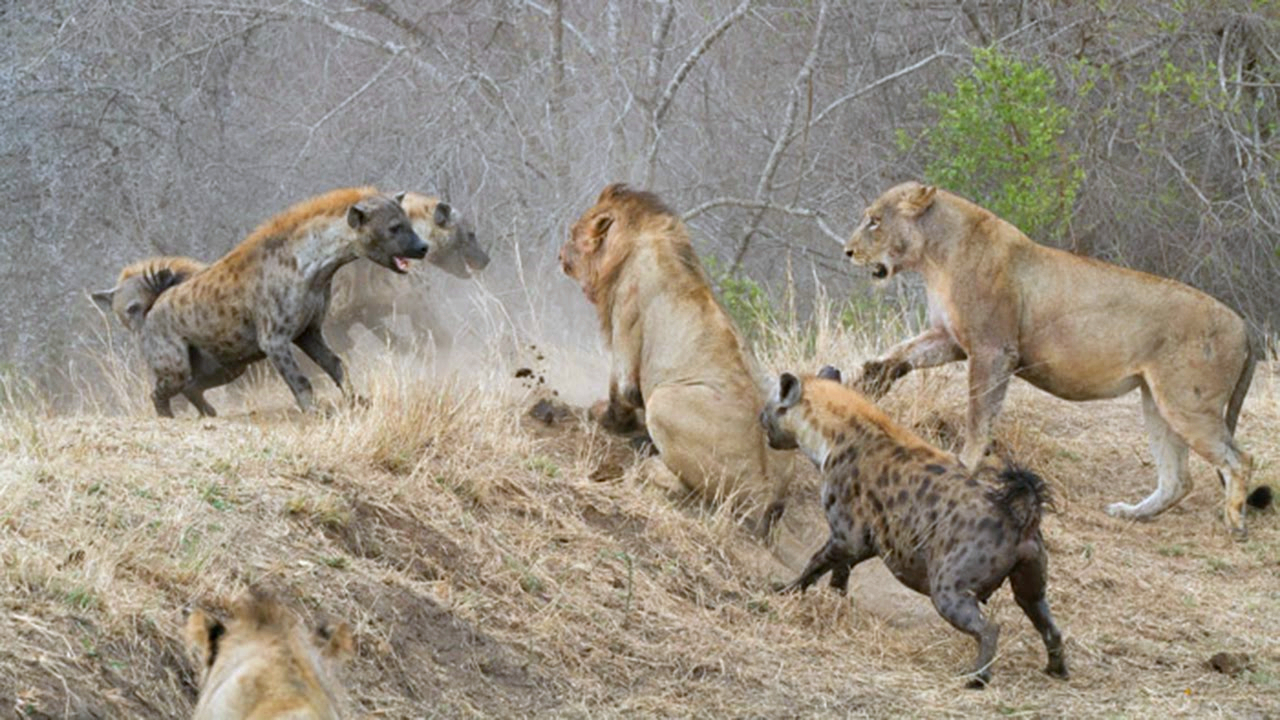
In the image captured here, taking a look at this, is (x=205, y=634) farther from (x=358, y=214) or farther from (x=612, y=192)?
(x=612, y=192)

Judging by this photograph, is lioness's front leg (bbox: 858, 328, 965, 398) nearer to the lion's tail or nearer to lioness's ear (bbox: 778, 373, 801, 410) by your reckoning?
the lion's tail

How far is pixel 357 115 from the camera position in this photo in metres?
17.7

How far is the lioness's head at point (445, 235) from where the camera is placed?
13.0 metres

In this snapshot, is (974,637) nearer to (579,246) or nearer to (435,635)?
(435,635)

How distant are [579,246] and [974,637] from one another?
12.2 feet

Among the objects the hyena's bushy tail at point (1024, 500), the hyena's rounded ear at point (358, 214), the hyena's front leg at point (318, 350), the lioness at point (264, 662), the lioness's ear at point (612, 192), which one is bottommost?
the hyena's bushy tail at point (1024, 500)

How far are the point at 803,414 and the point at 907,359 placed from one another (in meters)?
2.61

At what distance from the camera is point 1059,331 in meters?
11.4

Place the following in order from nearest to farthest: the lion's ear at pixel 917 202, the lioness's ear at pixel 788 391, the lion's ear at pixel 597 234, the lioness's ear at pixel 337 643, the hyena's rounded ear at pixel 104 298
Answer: the lioness's ear at pixel 337 643 → the lioness's ear at pixel 788 391 → the lion's ear at pixel 597 234 → the lion's ear at pixel 917 202 → the hyena's rounded ear at pixel 104 298

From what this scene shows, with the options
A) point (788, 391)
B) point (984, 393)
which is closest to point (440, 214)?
point (984, 393)

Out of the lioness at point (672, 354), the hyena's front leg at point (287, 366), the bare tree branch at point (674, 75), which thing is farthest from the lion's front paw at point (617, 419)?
the bare tree branch at point (674, 75)

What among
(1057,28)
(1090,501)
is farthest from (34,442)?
(1057,28)

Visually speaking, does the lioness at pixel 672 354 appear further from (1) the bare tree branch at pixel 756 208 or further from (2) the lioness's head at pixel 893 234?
(1) the bare tree branch at pixel 756 208

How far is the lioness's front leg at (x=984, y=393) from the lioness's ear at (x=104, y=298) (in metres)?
5.34
